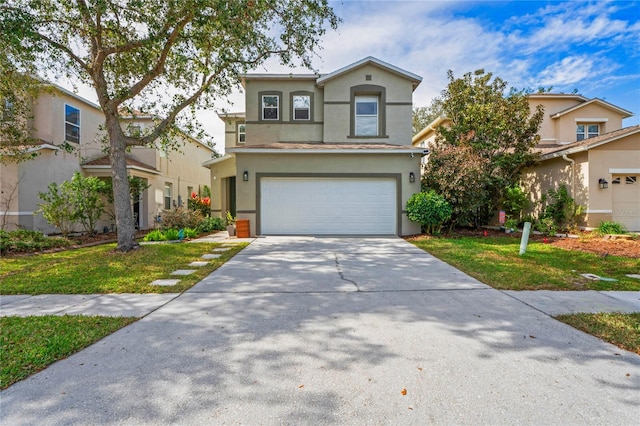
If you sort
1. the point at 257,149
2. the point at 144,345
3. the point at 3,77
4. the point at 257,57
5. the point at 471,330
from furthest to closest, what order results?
the point at 257,149 < the point at 257,57 < the point at 3,77 < the point at 471,330 < the point at 144,345

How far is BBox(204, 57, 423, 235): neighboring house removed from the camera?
1199cm

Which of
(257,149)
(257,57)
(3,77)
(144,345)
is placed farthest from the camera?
(257,149)

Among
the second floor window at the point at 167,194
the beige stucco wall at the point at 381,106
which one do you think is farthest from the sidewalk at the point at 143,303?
the second floor window at the point at 167,194

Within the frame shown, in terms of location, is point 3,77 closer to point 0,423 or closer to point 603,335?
point 0,423

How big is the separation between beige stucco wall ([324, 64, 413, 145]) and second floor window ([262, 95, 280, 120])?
83.7 inches

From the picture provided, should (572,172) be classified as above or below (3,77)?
below

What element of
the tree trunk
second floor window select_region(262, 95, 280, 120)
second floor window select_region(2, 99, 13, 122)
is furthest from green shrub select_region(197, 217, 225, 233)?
second floor window select_region(2, 99, 13, 122)

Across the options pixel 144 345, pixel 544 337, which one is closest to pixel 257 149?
pixel 144 345

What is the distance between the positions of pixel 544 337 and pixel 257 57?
31.9 ft

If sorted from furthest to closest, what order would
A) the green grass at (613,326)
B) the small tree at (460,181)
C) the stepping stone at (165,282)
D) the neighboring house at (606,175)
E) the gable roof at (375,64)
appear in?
the gable roof at (375,64)
the neighboring house at (606,175)
the small tree at (460,181)
the stepping stone at (165,282)
the green grass at (613,326)

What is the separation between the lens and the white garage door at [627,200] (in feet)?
38.8

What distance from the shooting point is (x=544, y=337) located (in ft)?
11.1

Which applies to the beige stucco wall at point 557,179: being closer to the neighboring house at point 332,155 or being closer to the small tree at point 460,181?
the small tree at point 460,181

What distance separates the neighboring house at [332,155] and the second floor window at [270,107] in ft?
0.28
